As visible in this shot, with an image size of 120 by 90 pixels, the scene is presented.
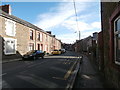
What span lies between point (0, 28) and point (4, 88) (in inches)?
542

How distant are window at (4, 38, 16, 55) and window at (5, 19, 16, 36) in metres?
1.08

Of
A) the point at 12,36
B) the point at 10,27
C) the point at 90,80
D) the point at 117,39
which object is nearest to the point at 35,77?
the point at 90,80

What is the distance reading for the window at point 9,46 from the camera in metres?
18.1

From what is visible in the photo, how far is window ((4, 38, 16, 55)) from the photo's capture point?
1805cm

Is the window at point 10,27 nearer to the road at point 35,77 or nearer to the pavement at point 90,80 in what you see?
the road at point 35,77

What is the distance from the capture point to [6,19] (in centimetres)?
1838

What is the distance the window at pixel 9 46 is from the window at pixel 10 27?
1.08m

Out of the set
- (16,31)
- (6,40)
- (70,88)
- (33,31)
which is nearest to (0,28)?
(6,40)

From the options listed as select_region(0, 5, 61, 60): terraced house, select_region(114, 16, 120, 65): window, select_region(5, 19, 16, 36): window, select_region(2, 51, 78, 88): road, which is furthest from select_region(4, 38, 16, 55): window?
select_region(114, 16, 120, 65): window

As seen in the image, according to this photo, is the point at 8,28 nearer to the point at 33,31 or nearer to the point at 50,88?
the point at 33,31

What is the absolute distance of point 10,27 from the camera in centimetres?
1941

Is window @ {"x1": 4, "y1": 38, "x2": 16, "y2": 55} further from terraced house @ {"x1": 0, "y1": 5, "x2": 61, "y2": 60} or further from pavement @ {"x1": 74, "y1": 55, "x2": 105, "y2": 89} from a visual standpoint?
pavement @ {"x1": 74, "y1": 55, "x2": 105, "y2": 89}

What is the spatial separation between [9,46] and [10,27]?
3068 millimetres

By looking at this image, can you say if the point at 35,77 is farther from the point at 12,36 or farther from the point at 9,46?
the point at 12,36
